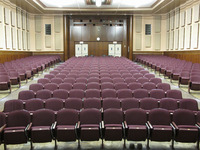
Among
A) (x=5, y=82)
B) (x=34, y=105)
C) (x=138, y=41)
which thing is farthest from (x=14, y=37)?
(x=138, y=41)

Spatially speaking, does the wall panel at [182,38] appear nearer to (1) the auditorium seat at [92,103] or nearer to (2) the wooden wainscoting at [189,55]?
(2) the wooden wainscoting at [189,55]

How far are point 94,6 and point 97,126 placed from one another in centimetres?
1497

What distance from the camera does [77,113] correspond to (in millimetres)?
4258

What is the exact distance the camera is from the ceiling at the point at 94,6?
15488mm

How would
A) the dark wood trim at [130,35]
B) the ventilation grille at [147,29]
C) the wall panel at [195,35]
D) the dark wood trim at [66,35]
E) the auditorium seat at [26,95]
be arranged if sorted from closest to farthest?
the auditorium seat at [26,95] < the wall panel at [195,35] < the dark wood trim at [66,35] < the dark wood trim at [130,35] < the ventilation grille at [147,29]

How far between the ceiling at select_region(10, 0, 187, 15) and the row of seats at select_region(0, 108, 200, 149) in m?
12.6

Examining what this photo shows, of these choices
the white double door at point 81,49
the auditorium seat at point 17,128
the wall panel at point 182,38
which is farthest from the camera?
the white double door at point 81,49

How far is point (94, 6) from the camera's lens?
1719cm

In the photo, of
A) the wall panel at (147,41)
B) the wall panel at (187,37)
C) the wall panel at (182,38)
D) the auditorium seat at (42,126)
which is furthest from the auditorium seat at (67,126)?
the wall panel at (147,41)

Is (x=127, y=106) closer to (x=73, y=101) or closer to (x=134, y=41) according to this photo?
(x=73, y=101)

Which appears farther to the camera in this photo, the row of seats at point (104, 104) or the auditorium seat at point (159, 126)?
the row of seats at point (104, 104)

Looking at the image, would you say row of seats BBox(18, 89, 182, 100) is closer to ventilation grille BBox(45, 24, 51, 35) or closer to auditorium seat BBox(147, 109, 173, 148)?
auditorium seat BBox(147, 109, 173, 148)

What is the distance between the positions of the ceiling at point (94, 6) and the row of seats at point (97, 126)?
41.3 feet

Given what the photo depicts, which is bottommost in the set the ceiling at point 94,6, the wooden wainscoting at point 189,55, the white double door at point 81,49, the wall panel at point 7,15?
the wooden wainscoting at point 189,55
